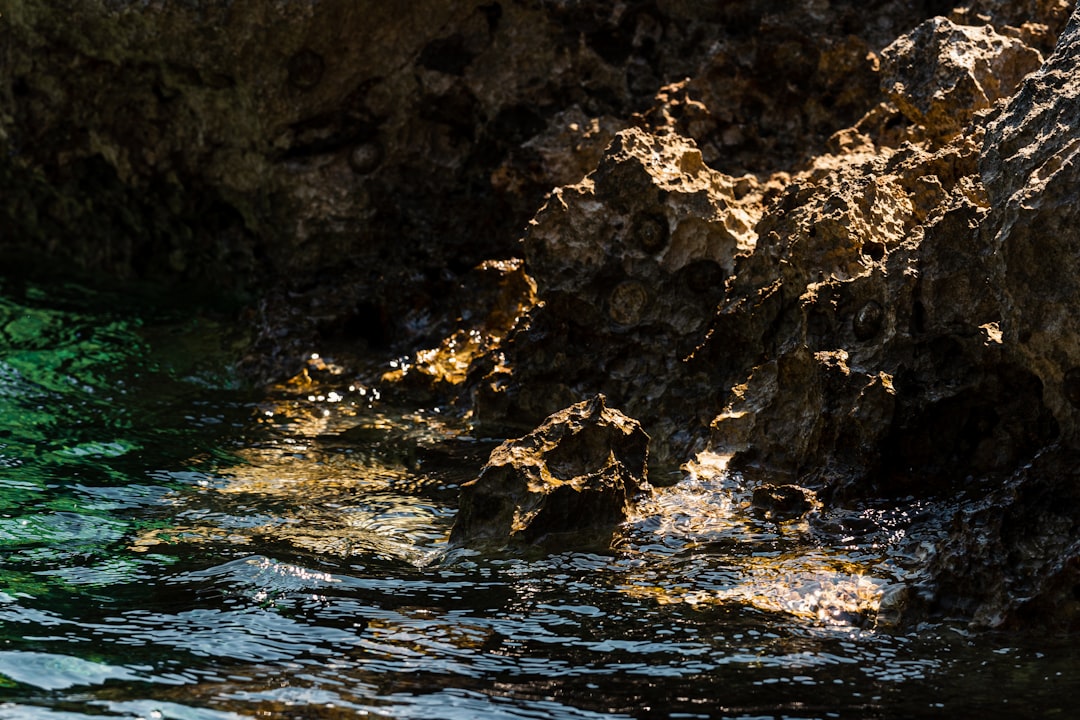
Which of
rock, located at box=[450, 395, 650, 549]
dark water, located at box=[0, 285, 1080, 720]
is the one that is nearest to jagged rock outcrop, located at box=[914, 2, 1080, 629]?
dark water, located at box=[0, 285, 1080, 720]

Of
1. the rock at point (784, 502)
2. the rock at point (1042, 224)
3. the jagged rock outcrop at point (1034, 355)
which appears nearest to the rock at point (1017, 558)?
the jagged rock outcrop at point (1034, 355)

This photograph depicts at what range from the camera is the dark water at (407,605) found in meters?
3.21

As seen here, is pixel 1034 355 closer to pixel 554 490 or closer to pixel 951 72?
pixel 554 490

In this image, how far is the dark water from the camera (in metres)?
3.21

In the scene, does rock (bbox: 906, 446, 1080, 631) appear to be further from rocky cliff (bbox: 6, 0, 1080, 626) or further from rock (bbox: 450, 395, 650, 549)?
rock (bbox: 450, 395, 650, 549)

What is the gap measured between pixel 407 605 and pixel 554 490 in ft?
2.54

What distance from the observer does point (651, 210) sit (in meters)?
5.95

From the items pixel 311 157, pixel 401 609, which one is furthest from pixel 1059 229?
pixel 311 157

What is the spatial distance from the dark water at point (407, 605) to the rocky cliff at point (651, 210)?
365mm

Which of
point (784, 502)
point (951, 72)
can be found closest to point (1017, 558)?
point (784, 502)

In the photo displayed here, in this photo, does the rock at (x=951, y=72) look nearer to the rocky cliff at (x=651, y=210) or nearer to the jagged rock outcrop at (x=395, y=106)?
the rocky cliff at (x=651, y=210)

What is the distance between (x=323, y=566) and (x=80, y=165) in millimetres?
5505

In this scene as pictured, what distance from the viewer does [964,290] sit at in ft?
15.2

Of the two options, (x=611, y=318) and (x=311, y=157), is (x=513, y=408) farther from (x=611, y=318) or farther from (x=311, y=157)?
(x=311, y=157)
